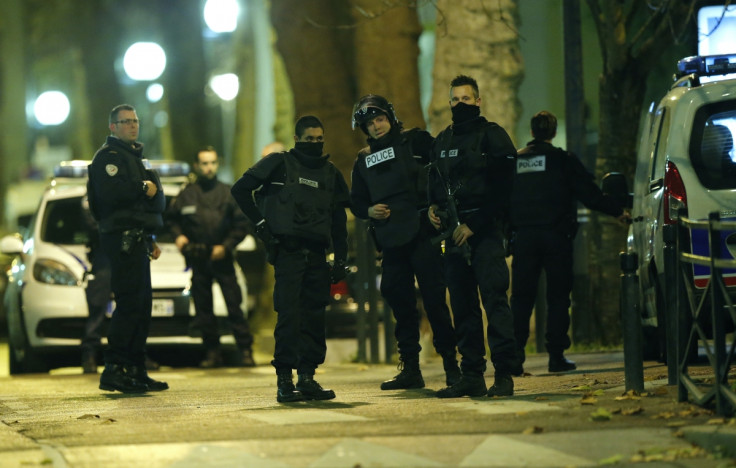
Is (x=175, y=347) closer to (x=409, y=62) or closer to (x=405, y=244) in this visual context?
(x=409, y=62)

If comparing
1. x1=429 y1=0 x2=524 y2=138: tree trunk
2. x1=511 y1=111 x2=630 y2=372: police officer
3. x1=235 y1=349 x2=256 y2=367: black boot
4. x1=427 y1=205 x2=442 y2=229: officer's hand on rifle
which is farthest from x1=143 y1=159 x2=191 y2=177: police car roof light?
x1=427 y1=205 x2=442 y2=229: officer's hand on rifle

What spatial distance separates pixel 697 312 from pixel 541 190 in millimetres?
3274

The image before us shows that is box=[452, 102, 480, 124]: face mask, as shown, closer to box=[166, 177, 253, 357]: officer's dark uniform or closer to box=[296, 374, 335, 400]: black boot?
box=[296, 374, 335, 400]: black boot

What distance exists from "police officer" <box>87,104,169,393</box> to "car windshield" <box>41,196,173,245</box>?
3143mm

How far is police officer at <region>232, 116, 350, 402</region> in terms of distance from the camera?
32.7ft

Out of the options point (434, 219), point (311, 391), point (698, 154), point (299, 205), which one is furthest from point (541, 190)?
point (311, 391)

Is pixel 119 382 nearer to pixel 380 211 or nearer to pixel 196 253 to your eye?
pixel 380 211

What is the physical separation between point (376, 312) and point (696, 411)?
6774 millimetres

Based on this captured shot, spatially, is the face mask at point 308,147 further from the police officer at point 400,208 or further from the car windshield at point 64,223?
the car windshield at point 64,223

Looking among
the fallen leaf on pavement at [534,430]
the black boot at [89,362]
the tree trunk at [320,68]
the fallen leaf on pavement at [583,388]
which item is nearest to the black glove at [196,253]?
the black boot at [89,362]

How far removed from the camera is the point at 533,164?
38.1ft

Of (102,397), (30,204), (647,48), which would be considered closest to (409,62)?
(647,48)

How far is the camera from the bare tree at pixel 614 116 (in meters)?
14.6

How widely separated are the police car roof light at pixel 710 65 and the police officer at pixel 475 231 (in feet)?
6.31
